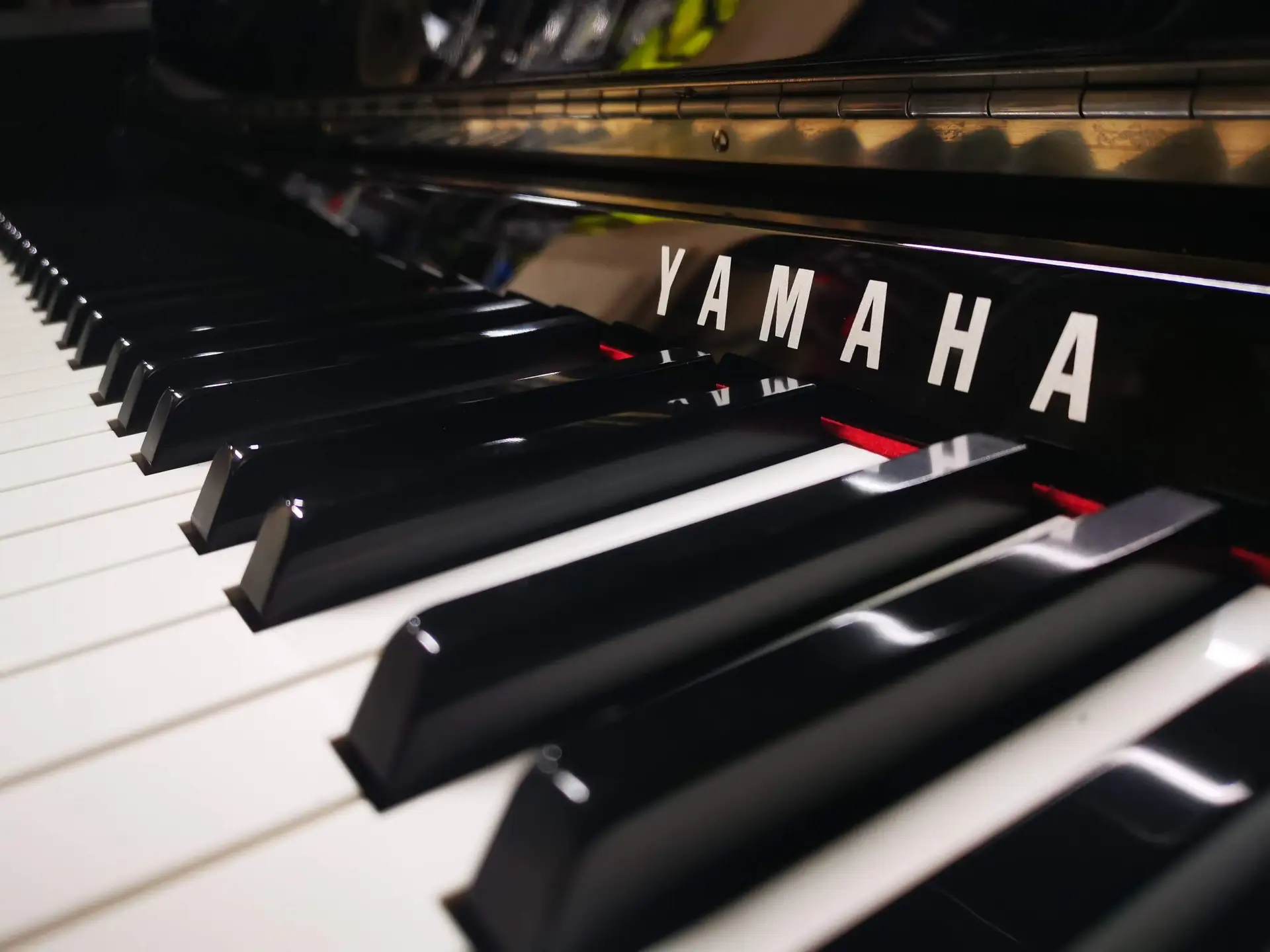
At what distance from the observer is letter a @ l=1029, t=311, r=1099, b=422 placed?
541 mm

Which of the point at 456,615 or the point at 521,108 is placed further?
the point at 521,108

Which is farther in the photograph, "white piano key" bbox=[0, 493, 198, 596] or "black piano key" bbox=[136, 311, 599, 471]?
"black piano key" bbox=[136, 311, 599, 471]

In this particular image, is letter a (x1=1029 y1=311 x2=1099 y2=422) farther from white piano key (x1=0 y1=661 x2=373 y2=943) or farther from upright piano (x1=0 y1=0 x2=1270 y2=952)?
white piano key (x1=0 y1=661 x2=373 y2=943)

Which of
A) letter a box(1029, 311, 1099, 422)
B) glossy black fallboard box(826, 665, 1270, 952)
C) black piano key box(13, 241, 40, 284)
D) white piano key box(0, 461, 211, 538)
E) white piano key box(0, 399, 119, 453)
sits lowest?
black piano key box(13, 241, 40, 284)

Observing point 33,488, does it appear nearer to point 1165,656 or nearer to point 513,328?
point 513,328

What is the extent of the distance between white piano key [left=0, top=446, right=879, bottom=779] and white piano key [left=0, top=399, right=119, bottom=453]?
1.44 feet

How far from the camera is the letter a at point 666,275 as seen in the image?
837mm

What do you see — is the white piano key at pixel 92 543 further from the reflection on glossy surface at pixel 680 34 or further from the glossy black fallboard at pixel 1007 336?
the reflection on glossy surface at pixel 680 34

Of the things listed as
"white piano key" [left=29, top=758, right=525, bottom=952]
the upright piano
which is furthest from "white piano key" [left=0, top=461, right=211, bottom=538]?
"white piano key" [left=29, top=758, right=525, bottom=952]

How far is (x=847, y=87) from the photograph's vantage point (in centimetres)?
68

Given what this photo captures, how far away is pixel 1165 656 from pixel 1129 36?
0.31 metres

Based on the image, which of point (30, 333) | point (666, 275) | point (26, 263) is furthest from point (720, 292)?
point (26, 263)

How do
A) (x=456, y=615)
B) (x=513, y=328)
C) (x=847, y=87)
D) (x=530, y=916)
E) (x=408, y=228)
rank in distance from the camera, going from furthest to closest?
(x=408, y=228)
(x=513, y=328)
(x=847, y=87)
(x=456, y=615)
(x=530, y=916)

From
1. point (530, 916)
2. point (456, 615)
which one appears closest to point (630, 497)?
point (456, 615)
